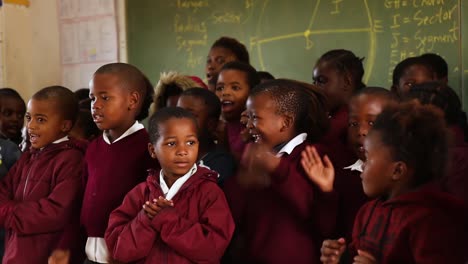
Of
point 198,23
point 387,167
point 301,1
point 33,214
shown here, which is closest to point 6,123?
point 33,214

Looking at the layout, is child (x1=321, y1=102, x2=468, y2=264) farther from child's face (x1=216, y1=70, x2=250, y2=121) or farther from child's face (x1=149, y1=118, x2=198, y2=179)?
child's face (x1=216, y1=70, x2=250, y2=121)

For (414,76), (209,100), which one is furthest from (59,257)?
(414,76)

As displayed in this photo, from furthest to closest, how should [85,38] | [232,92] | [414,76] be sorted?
[85,38] → [414,76] → [232,92]

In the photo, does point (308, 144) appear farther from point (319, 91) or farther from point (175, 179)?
point (175, 179)

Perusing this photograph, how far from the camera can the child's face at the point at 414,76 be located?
3.15 metres

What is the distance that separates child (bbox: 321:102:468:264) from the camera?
5.31 ft

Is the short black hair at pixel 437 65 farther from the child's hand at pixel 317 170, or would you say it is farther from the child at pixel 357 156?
the child's hand at pixel 317 170

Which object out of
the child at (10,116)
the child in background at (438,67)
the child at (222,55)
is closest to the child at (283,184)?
the child in background at (438,67)

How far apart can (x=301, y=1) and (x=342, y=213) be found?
2604mm

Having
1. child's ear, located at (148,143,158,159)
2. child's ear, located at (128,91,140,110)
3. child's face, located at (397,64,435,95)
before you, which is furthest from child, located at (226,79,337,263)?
child's face, located at (397,64,435,95)

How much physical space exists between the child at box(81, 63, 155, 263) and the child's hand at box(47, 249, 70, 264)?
0.48 ft

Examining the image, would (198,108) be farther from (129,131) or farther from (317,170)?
(317,170)

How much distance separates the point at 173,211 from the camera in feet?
6.73

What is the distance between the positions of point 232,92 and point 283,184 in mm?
1064
